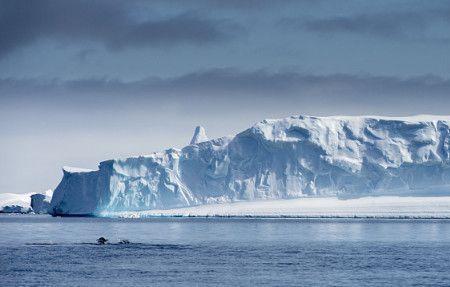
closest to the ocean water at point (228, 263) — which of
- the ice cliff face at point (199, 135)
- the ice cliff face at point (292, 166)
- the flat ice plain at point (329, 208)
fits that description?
the ice cliff face at point (292, 166)

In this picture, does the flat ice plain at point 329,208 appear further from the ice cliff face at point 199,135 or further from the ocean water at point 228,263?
the ocean water at point 228,263

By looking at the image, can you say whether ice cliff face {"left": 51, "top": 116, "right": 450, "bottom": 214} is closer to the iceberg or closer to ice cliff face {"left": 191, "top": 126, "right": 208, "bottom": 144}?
ice cliff face {"left": 191, "top": 126, "right": 208, "bottom": 144}

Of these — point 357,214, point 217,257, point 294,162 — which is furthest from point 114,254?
point 357,214

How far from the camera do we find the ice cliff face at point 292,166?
4289 inches

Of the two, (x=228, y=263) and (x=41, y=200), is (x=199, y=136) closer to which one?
(x=41, y=200)

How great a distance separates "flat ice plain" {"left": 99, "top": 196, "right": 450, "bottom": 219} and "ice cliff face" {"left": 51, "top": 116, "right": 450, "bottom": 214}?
1.01 meters

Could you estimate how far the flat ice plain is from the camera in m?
113

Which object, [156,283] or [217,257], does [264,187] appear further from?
[156,283]

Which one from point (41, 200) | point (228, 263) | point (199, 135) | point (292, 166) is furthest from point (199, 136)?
point (228, 263)

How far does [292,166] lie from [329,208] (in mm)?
8623

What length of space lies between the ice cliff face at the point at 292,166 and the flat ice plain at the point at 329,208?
101 centimetres

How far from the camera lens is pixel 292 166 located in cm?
11225

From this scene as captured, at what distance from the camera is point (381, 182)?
4397 inches

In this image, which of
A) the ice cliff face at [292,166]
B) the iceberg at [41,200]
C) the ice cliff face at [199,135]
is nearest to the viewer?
the ice cliff face at [292,166]
